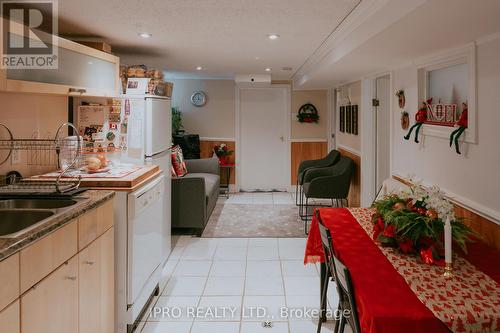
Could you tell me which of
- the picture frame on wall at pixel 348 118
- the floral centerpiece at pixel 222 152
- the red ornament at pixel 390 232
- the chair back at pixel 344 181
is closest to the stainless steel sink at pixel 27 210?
the red ornament at pixel 390 232

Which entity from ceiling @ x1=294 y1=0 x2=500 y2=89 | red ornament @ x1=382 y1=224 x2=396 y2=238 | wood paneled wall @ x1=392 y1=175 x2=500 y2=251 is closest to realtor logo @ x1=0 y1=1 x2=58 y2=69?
ceiling @ x1=294 y1=0 x2=500 y2=89

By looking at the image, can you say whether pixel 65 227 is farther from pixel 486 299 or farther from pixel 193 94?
pixel 193 94

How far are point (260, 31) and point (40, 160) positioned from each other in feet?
6.59

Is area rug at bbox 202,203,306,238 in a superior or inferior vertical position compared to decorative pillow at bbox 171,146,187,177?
inferior

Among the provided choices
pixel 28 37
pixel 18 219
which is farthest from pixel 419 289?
pixel 28 37

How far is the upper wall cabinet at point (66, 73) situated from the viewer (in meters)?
2.16

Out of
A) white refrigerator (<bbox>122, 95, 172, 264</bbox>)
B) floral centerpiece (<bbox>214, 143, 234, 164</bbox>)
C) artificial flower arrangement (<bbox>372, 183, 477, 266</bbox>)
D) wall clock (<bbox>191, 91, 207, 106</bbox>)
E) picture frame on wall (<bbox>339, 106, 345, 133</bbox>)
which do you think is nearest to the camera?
artificial flower arrangement (<bbox>372, 183, 477, 266</bbox>)

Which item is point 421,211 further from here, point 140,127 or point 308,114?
point 308,114

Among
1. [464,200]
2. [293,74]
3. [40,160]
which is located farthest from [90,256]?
[293,74]

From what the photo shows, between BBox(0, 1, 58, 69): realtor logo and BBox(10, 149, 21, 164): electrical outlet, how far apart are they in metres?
0.61

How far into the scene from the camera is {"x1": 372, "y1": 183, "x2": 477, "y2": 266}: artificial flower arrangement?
201 cm

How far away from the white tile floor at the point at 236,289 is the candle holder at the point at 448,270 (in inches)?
46.5

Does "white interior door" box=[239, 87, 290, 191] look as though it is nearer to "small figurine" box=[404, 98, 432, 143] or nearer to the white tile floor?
the white tile floor

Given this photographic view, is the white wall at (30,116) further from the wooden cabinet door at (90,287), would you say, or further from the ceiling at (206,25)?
the wooden cabinet door at (90,287)
